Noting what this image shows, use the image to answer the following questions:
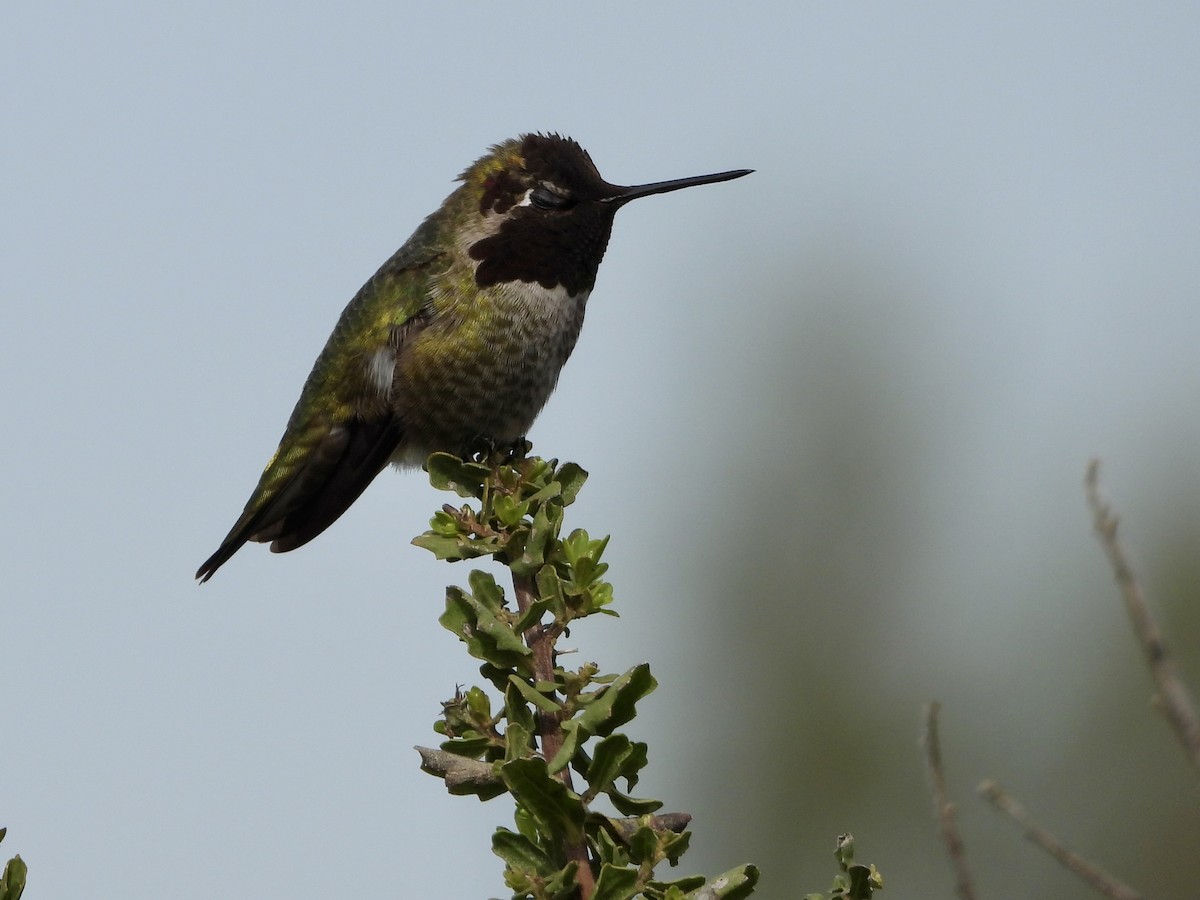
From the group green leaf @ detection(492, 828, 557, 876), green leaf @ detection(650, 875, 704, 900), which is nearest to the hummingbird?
green leaf @ detection(492, 828, 557, 876)

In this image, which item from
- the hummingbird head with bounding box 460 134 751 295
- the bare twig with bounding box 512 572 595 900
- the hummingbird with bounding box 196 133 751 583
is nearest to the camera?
the bare twig with bounding box 512 572 595 900

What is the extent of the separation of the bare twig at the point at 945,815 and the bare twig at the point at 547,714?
17.3 inches

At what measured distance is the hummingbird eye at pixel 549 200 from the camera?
5.67 metres

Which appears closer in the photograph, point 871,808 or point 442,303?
point 442,303

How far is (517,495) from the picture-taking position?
98.4 inches

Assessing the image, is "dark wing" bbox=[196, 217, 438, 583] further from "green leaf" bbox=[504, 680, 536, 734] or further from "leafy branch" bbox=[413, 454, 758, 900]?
"green leaf" bbox=[504, 680, 536, 734]

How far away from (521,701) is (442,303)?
3.46 metres

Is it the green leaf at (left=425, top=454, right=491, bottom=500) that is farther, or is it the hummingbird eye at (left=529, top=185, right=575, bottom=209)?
the hummingbird eye at (left=529, top=185, right=575, bottom=209)

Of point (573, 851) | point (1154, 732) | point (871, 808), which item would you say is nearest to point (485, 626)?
point (573, 851)

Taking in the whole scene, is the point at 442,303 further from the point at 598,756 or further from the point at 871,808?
the point at 871,808

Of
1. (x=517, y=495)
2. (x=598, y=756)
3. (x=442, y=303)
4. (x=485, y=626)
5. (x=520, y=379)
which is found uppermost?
(x=442, y=303)

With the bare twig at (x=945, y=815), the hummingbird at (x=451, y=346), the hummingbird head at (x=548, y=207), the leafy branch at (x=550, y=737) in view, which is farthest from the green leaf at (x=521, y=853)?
the hummingbird head at (x=548, y=207)

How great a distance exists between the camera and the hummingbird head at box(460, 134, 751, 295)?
543cm

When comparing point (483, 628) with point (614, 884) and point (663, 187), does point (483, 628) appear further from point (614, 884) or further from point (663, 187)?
point (663, 187)
